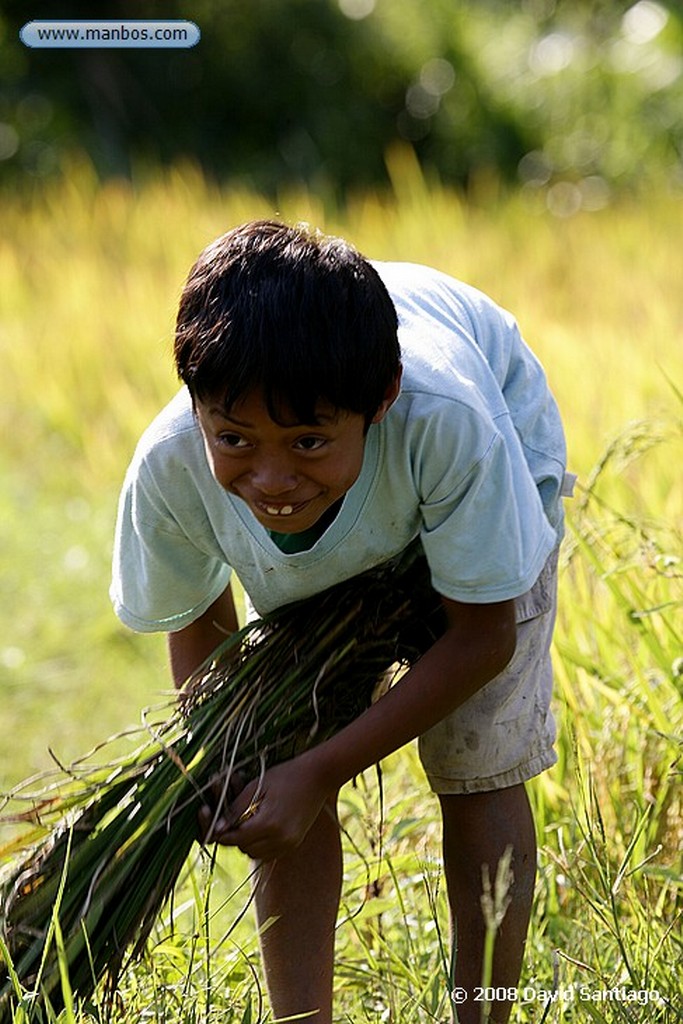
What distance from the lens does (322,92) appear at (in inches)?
322

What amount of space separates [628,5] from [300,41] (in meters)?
1.92

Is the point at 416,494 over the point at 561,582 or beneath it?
beneath

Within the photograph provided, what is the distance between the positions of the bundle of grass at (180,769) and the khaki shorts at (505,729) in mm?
117

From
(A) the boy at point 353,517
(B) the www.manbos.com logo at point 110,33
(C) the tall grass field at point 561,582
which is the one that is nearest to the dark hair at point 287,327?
(A) the boy at point 353,517

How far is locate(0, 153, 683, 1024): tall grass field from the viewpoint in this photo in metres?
2.01

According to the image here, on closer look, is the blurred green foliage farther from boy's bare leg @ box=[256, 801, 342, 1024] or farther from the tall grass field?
boy's bare leg @ box=[256, 801, 342, 1024]

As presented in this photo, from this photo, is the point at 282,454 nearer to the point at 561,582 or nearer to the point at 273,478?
the point at 273,478

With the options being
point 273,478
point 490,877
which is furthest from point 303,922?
point 273,478

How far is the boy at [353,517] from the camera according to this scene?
5.32 feet

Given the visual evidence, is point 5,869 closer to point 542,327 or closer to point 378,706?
point 378,706

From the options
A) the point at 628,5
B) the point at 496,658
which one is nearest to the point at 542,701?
the point at 496,658

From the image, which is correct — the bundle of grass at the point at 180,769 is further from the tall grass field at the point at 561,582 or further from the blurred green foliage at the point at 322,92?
the blurred green foliage at the point at 322,92

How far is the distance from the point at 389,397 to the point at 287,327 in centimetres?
15

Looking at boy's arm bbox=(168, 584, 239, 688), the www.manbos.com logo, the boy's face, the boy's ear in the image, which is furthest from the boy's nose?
the www.manbos.com logo
